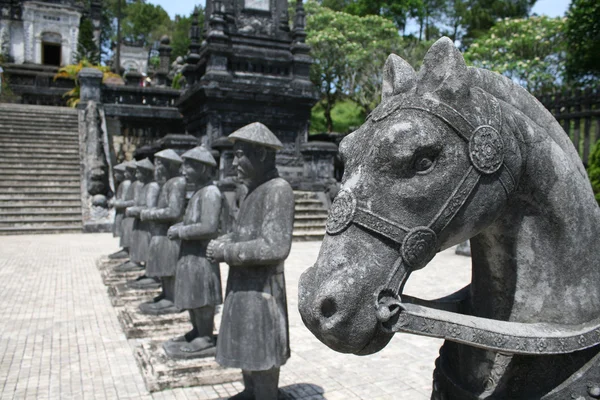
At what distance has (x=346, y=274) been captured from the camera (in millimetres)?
1354

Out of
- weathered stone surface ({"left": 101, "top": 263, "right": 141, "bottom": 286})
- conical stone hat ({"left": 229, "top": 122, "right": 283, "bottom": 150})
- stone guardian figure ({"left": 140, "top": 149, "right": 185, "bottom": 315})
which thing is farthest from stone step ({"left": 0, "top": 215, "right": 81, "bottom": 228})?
conical stone hat ({"left": 229, "top": 122, "right": 283, "bottom": 150})

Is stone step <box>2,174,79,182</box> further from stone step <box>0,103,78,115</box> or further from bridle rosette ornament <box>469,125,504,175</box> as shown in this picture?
bridle rosette ornament <box>469,125,504,175</box>

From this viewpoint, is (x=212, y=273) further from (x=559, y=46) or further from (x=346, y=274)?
(x=559, y=46)

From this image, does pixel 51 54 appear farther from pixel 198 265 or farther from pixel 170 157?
pixel 198 265

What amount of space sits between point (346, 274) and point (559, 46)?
27404mm

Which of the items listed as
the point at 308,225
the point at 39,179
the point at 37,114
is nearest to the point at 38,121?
the point at 37,114

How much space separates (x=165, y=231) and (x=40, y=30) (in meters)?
38.3

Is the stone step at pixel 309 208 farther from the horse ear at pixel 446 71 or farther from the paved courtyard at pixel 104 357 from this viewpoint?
the horse ear at pixel 446 71

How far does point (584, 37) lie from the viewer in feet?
69.3

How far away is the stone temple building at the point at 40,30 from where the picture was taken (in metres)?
37.3

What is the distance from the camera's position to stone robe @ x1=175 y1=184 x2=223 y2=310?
470cm

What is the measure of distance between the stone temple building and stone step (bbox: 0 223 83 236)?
88.1 feet

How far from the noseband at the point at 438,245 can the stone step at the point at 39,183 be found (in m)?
16.7

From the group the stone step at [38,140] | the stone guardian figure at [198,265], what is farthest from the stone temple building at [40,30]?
the stone guardian figure at [198,265]
